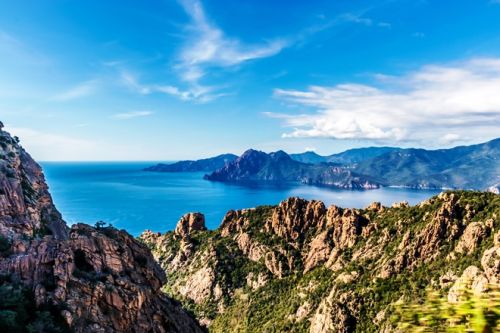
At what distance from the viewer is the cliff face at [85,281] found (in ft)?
77.4

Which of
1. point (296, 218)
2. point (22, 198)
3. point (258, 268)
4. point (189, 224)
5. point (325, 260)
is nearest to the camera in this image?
point (22, 198)

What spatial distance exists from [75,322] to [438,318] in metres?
23.0

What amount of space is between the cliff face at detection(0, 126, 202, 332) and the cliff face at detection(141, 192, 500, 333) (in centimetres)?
2727

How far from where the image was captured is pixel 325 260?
7762 cm

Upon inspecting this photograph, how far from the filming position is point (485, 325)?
7.54m

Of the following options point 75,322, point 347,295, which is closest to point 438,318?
point 75,322

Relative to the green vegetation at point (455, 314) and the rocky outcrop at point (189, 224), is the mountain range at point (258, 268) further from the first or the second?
the rocky outcrop at point (189, 224)

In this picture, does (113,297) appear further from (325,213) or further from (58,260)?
(325,213)

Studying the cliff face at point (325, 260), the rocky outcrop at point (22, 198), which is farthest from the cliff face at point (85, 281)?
the cliff face at point (325, 260)

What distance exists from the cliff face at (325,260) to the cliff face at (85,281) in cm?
2727

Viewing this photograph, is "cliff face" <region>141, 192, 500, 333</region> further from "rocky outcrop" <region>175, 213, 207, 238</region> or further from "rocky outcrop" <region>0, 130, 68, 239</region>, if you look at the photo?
"rocky outcrop" <region>0, 130, 68, 239</region>

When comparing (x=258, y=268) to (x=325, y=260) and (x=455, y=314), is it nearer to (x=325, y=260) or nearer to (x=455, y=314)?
(x=325, y=260)

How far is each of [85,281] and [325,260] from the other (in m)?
58.9

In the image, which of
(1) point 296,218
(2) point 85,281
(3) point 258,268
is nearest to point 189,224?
(3) point 258,268
